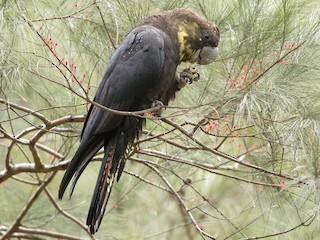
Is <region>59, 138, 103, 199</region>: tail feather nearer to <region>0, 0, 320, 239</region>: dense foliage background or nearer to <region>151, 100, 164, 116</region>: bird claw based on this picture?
<region>0, 0, 320, 239</region>: dense foliage background

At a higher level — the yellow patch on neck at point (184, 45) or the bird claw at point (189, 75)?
the yellow patch on neck at point (184, 45)

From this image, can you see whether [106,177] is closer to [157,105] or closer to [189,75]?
[157,105]

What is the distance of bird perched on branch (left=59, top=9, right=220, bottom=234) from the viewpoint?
2137mm

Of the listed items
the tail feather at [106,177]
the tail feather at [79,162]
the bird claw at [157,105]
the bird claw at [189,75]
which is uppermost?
the bird claw at [189,75]

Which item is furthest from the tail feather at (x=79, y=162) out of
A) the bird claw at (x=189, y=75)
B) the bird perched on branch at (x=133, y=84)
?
the bird claw at (x=189, y=75)

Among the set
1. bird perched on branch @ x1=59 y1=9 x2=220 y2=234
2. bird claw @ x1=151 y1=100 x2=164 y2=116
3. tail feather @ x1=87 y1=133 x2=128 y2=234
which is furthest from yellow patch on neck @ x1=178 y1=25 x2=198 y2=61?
tail feather @ x1=87 y1=133 x2=128 y2=234

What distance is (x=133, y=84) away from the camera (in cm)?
219

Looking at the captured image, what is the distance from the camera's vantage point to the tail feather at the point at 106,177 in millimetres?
2093

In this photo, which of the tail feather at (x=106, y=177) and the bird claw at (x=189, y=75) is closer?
the tail feather at (x=106, y=177)

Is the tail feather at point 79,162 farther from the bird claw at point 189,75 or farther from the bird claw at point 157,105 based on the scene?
the bird claw at point 189,75

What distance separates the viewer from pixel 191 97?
2.29m

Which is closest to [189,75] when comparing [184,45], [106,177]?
[184,45]

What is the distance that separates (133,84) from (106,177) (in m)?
0.29

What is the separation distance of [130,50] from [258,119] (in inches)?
20.4
